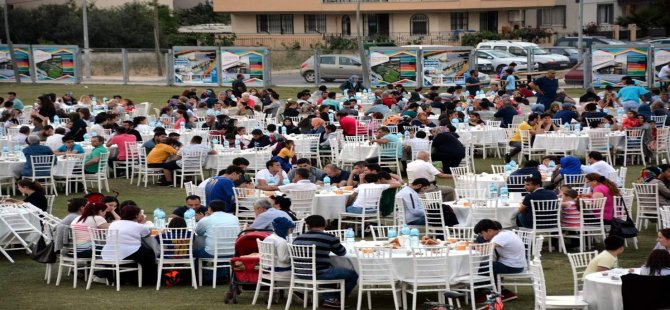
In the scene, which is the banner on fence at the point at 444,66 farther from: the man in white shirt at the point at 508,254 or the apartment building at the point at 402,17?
the man in white shirt at the point at 508,254

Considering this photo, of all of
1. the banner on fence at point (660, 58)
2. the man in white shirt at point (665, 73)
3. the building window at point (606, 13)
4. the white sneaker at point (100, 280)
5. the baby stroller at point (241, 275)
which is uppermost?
the building window at point (606, 13)

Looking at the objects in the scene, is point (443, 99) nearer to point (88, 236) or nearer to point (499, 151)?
point (499, 151)

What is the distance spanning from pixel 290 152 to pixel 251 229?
25.0 feet

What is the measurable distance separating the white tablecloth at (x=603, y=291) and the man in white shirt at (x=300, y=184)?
720 centimetres

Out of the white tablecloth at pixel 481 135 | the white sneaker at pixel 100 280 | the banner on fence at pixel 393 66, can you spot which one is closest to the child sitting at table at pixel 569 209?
the white sneaker at pixel 100 280

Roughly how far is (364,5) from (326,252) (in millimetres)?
68129

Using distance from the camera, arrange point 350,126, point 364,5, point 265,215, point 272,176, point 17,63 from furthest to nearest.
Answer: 1. point 364,5
2. point 17,63
3. point 350,126
4. point 272,176
5. point 265,215

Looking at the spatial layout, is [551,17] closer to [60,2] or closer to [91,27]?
[91,27]

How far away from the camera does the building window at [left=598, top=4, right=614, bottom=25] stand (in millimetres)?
83625

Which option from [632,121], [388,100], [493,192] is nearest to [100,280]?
[493,192]

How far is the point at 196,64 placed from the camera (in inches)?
2074

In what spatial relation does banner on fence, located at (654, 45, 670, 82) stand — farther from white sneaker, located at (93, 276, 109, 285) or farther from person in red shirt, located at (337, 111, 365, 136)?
white sneaker, located at (93, 276, 109, 285)

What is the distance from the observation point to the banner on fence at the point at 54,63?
180 ft

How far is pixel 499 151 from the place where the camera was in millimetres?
30125
